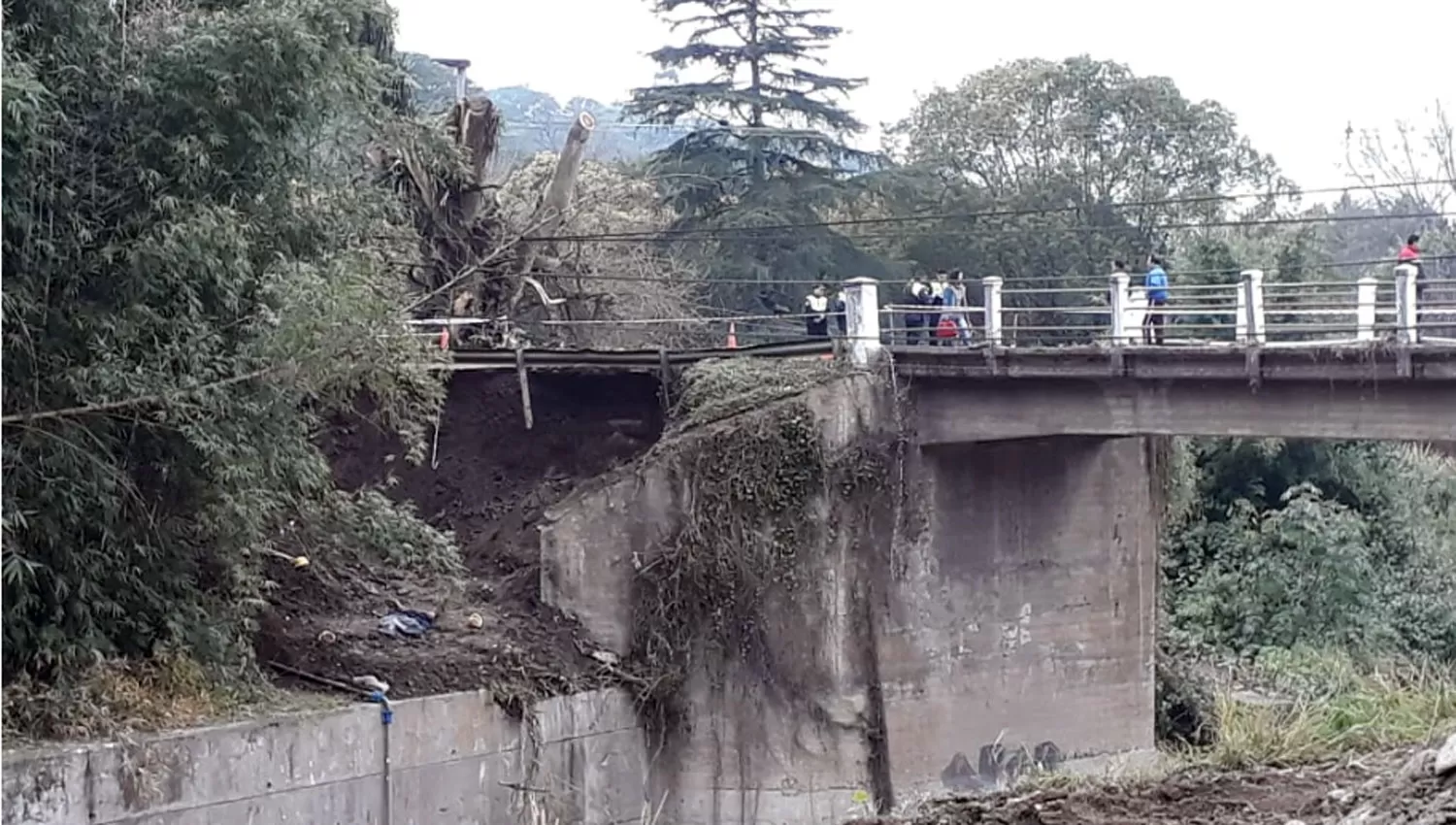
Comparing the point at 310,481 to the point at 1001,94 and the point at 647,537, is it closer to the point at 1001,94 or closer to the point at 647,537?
the point at 647,537

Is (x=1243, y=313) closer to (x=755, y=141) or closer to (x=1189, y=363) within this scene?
(x=1189, y=363)

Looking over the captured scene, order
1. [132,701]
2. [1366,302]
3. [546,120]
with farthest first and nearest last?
[546,120] < [1366,302] < [132,701]

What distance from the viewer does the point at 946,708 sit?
20547 millimetres

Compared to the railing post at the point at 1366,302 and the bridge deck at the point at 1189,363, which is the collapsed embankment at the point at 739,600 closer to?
the bridge deck at the point at 1189,363

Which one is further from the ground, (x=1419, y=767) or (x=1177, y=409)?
(x=1177, y=409)

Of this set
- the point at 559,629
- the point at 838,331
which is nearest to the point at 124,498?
the point at 559,629

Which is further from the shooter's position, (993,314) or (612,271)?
(612,271)

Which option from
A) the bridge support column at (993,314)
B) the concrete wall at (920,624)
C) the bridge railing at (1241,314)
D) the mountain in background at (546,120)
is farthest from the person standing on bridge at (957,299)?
the mountain in background at (546,120)

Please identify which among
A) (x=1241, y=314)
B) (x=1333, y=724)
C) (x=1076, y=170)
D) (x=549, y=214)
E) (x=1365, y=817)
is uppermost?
(x=1076, y=170)

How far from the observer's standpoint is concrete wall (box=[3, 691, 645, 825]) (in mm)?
13609

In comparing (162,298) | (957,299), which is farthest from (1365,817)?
(957,299)

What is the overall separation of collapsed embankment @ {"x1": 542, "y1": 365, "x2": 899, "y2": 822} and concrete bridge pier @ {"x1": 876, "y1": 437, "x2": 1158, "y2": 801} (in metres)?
0.79

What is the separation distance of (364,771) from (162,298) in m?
4.99

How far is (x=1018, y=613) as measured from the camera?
831 inches
